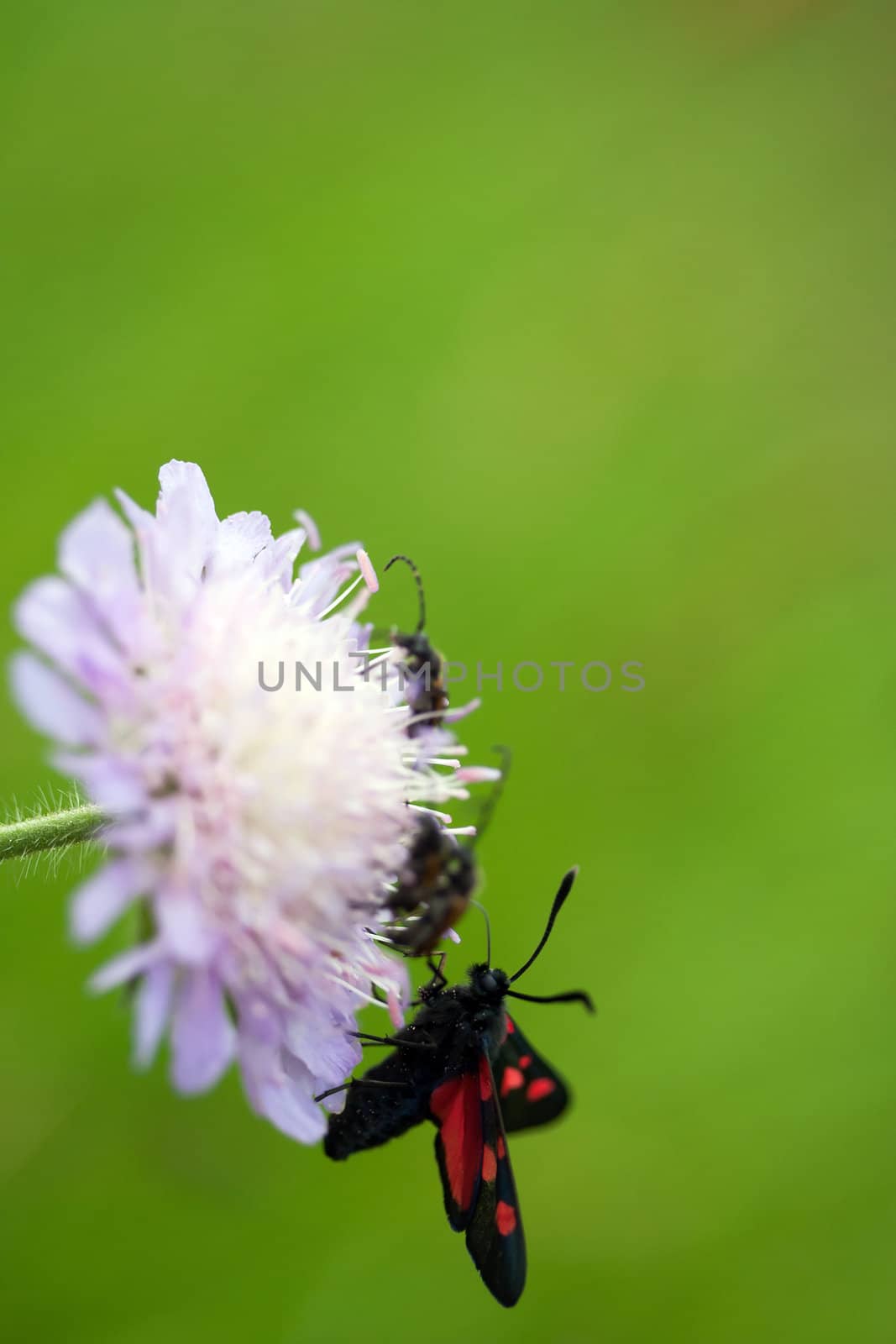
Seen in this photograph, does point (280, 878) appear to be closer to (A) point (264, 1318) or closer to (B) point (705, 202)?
(A) point (264, 1318)

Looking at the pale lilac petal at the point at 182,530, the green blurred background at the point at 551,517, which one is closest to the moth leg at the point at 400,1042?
the pale lilac petal at the point at 182,530

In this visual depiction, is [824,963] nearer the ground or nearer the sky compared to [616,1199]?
nearer the sky

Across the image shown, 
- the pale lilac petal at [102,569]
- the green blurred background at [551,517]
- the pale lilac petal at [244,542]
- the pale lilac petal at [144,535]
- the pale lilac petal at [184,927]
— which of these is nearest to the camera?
the pale lilac petal at [184,927]

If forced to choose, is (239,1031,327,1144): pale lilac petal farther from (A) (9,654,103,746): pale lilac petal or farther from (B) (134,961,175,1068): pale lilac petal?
(A) (9,654,103,746): pale lilac petal

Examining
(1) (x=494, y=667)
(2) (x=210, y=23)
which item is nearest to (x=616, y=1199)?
(1) (x=494, y=667)

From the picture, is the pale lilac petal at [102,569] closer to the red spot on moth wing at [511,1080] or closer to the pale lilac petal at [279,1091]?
the pale lilac petal at [279,1091]

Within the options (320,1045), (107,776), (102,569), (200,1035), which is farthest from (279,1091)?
(102,569)
